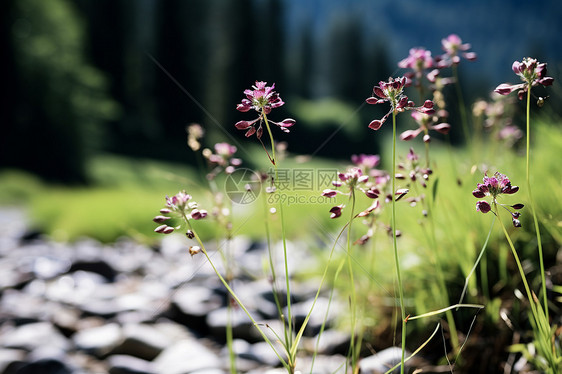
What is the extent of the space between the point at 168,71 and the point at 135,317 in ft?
41.6

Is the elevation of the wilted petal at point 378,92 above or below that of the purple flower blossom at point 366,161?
below

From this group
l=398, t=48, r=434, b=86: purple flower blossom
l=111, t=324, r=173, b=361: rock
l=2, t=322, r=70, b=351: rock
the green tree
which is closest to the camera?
l=398, t=48, r=434, b=86: purple flower blossom

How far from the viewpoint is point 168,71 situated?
14.1 m

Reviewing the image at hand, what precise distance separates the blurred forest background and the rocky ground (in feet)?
3.64

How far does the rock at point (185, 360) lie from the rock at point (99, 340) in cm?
31

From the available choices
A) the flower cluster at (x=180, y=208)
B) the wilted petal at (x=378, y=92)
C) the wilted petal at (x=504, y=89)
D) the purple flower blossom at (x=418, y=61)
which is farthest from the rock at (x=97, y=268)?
the wilted petal at (x=504, y=89)

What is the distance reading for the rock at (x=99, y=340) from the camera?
87.2 inches

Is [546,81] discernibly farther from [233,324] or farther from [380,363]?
Answer: [233,324]

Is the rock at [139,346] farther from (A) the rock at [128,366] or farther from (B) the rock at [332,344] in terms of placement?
(B) the rock at [332,344]

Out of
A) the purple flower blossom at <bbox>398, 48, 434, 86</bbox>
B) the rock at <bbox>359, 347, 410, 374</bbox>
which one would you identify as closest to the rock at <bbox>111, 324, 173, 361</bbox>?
the rock at <bbox>359, 347, 410, 374</bbox>

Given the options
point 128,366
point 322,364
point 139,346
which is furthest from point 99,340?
point 322,364

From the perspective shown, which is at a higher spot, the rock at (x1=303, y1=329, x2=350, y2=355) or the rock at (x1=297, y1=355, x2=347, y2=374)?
the rock at (x1=303, y1=329, x2=350, y2=355)

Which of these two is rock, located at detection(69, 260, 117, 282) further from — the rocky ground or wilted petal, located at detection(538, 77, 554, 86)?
wilted petal, located at detection(538, 77, 554, 86)

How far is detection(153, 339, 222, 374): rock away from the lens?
1814mm
